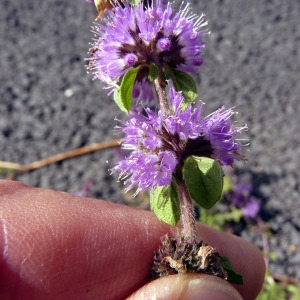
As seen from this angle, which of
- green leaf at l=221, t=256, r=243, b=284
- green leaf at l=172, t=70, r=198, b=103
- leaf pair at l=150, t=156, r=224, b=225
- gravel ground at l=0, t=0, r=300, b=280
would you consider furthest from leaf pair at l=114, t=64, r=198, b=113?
gravel ground at l=0, t=0, r=300, b=280

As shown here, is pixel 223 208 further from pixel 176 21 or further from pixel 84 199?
pixel 176 21

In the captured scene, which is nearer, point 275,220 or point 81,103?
point 275,220

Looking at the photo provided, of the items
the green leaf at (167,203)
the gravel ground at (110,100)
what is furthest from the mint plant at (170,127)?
the gravel ground at (110,100)

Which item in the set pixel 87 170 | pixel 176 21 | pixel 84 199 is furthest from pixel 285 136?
pixel 176 21

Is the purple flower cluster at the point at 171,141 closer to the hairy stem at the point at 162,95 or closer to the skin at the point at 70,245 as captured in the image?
the hairy stem at the point at 162,95

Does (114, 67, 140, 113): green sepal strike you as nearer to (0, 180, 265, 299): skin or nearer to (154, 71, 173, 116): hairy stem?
(154, 71, 173, 116): hairy stem

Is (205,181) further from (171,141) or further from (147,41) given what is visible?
(147,41)
